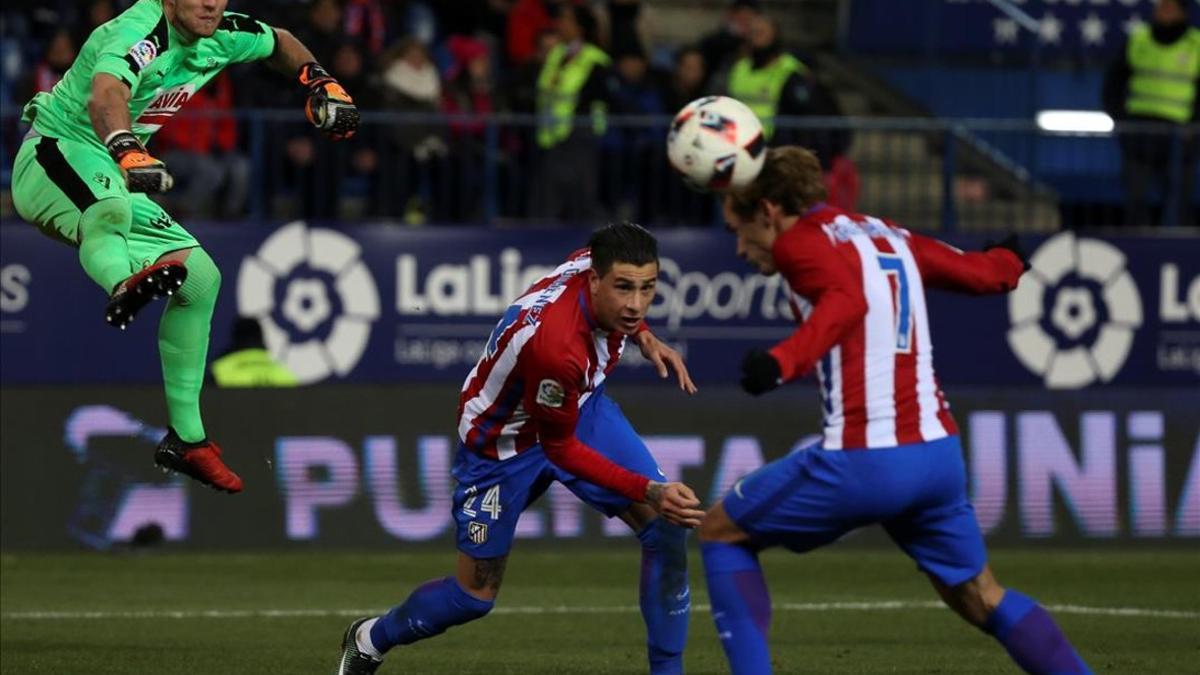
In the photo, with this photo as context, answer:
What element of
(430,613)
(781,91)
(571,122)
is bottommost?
(430,613)

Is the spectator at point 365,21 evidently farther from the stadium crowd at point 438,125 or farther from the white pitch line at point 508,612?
Result: the white pitch line at point 508,612

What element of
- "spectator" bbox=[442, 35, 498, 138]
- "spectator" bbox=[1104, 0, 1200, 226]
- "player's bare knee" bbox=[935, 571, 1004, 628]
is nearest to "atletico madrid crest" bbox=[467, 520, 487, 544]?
"player's bare knee" bbox=[935, 571, 1004, 628]

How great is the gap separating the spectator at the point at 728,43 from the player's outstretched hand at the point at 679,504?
11.9m

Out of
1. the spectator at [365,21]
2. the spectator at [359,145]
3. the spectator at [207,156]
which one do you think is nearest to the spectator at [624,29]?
the spectator at [365,21]

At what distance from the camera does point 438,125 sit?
18.0 metres

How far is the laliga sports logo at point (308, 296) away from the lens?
17.8 meters

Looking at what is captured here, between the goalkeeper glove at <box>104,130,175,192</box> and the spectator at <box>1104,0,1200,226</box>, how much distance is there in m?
11.8

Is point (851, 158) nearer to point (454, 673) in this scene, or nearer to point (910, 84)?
point (910, 84)

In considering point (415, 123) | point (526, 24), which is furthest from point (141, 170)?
point (526, 24)

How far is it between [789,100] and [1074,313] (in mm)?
2986

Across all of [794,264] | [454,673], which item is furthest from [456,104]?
[794,264]

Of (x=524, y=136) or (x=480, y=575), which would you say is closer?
(x=480, y=575)

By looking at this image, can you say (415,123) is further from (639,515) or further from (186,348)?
(639,515)

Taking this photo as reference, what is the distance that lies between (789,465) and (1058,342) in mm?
11803
